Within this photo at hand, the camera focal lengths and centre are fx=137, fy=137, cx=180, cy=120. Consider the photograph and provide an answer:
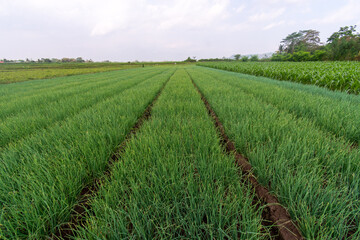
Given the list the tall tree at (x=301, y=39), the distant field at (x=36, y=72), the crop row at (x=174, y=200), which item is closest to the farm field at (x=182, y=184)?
the crop row at (x=174, y=200)

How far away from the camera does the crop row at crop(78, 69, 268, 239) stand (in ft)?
1.84

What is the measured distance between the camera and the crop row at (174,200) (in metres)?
0.56

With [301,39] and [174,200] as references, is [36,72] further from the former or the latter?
[301,39]

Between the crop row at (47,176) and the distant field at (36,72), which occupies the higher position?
the distant field at (36,72)

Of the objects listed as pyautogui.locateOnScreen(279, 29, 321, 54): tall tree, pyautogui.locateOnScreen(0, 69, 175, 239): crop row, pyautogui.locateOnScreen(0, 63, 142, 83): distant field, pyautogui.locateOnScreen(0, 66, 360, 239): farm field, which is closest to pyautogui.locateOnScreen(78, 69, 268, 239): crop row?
pyautogui.locateOnScreen(0, 66, 360, 239): farm field

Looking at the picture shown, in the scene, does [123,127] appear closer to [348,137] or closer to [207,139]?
[207,139]

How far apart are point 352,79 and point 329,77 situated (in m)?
0.72

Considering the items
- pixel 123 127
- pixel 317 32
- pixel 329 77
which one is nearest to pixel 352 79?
pixel 329 77

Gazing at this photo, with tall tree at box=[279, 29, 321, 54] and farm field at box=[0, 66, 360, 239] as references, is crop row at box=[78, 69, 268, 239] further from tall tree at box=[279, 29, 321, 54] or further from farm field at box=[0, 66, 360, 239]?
tall tree at box=[279, 29, 321, 54]

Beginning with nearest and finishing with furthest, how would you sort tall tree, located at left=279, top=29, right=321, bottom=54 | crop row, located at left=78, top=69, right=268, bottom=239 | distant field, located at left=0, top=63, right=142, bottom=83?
crop row, located at left=78, top=69, right=268, bottom=239 → distant field, located at left=0, top=63, right=142, bottom=83 → tall tree, located at left=279, top=29, right=321, bottom=54

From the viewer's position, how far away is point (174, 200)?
0.67 metres

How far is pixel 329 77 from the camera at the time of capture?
170 inches

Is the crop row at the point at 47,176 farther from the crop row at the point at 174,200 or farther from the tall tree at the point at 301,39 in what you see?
the tall tree at the point at 301,39

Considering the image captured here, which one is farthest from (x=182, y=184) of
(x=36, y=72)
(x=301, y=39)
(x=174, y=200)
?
(x=301, y=39)
